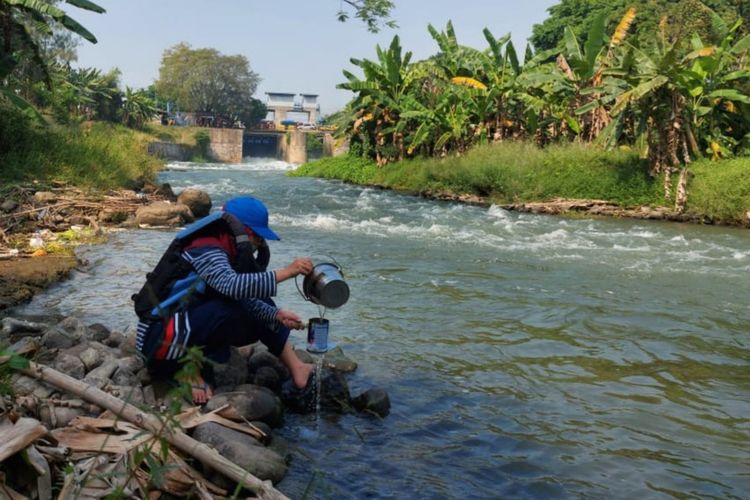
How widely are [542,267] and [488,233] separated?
13.9ft

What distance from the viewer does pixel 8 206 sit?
1262cm

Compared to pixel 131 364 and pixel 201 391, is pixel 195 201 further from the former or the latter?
pixel 201 391

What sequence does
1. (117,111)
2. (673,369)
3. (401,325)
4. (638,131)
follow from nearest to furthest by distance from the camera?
(673,369), (401,325), (638,131), (117,111)

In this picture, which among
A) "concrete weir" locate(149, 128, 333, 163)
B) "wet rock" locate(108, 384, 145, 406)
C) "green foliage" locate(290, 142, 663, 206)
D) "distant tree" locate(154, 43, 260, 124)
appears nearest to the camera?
"wet rock" locate(108, 384, 145, 406)

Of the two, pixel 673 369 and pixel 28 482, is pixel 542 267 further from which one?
pixel 28 482

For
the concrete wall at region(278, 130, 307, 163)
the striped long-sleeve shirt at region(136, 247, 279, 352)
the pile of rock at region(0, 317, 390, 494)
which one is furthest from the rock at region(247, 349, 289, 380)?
the concrete wall at region(278, 130, 307, 163)

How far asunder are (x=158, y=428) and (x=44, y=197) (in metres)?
11.9

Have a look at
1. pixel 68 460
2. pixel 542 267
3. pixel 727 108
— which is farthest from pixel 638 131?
pixel 68 460

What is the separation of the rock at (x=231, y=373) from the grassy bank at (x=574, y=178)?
53.1 feet

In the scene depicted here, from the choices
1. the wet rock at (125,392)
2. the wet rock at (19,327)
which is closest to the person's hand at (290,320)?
the wet rock at (125,392)

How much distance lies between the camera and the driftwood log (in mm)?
3146

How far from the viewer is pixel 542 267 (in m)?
11.5

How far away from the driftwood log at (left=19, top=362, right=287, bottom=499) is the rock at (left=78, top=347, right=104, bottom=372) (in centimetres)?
134

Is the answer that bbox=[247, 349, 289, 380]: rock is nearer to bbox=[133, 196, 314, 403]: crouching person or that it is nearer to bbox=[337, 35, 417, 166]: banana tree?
bbox=[133, 196, 314, 403]: crouching person
